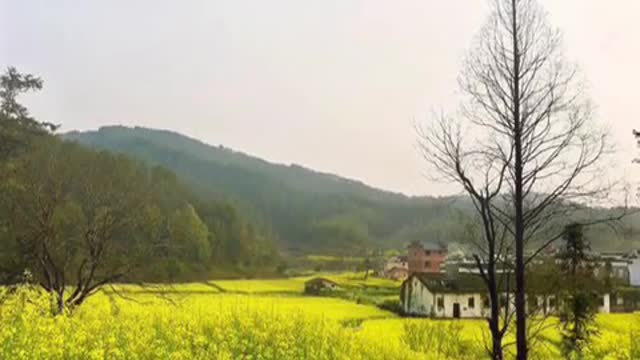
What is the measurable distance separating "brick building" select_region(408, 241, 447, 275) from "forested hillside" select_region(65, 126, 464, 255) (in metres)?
21.0

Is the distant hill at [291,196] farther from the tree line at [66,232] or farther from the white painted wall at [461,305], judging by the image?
the tree line at [66,232]

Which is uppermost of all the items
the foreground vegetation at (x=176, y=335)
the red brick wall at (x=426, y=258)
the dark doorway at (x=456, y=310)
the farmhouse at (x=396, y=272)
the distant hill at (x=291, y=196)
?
the distant hill at (x=291, y=196)

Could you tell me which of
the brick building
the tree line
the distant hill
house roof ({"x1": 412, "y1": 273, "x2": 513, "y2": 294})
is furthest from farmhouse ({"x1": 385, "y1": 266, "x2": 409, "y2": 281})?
the tree line

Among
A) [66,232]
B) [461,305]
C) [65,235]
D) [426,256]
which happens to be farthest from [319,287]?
[65,235]

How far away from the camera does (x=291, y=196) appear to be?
511 feet

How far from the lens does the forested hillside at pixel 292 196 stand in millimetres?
134625

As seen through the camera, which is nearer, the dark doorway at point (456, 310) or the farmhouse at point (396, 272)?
the dark doorway at point (456, 310)

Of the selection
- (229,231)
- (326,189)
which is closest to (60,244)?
(229,231)

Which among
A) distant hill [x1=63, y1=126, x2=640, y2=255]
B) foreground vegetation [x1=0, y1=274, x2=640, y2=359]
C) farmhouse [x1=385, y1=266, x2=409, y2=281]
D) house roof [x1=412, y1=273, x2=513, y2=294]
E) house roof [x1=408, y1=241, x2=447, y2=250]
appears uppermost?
distant hill [x1=63, y1=126, x2=640, y2=255]

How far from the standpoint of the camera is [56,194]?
63.4 feet

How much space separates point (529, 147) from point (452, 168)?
60.7 inches

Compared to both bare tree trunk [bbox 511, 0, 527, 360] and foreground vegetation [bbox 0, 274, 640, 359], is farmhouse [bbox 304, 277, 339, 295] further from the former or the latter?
bare tree trunk [bbox 511, 0, 527, 360]

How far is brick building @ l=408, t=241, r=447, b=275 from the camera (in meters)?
87.8

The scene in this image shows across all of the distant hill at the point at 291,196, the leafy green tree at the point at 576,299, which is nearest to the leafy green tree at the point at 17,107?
the leafy green tree at the point at 576,299
